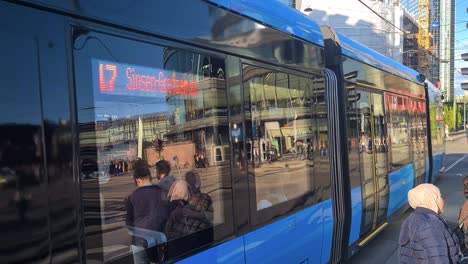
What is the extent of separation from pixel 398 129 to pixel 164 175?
6.38 m

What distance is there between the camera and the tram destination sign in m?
2.28

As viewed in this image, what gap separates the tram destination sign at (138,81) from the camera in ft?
7.47

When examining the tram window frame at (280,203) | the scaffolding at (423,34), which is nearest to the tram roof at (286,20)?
the tram window frame at (280,203)

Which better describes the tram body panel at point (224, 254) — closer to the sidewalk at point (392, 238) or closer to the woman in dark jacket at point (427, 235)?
the woman in dark jacket at point (427, 235)

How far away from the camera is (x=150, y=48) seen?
258 cm

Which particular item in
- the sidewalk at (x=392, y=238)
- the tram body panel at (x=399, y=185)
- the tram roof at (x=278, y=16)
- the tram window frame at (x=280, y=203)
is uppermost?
the tram roof at (x=278, y=16)

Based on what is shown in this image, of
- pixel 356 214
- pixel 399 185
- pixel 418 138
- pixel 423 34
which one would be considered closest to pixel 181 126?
pixel 356 214

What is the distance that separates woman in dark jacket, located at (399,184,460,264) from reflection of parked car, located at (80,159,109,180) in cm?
214

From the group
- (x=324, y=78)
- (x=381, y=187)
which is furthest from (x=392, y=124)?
(x=324, y=78)

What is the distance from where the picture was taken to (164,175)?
8.82 ft

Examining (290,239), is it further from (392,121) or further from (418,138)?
(418,138)

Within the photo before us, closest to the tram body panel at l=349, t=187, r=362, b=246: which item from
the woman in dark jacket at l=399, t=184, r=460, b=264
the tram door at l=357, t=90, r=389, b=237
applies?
the tram door at l=357, t=90, r=389, b=237

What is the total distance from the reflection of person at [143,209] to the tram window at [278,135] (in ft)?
3.25

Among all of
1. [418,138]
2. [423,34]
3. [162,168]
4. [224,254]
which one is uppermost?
[423,34]
